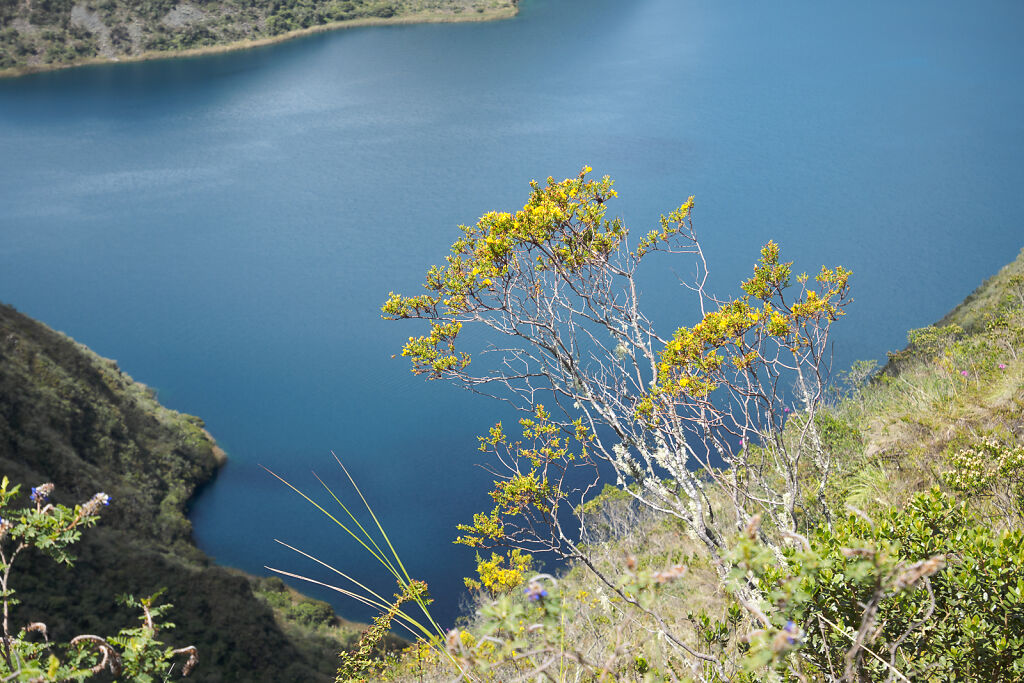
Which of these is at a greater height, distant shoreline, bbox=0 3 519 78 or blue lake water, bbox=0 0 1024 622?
distant shoreline, bbox=0 3 519 78

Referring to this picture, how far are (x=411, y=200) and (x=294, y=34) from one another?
38.4 metres

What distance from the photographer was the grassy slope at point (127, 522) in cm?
1025

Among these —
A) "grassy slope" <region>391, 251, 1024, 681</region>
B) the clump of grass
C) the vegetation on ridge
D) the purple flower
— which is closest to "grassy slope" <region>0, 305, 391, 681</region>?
the clump of grass

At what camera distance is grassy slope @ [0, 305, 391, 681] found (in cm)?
1025

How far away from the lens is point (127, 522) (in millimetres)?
14289

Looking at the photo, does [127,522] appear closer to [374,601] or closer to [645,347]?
[374,601]

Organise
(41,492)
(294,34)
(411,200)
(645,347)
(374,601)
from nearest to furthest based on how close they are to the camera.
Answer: (41,492) → (645,347) → (374,601) → (411,200) → (294,34)

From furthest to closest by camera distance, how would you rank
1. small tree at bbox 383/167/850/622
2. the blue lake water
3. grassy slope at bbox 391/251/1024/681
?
the blue lake water → grassy slope at bbox 391/251/1024/681 → small tree at bbox 383/167/850/622

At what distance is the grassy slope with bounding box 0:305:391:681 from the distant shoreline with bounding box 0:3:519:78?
42202 mm

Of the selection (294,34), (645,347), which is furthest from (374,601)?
(294,34)

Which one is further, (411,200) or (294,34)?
(294,34)

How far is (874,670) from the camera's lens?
2.55 metres

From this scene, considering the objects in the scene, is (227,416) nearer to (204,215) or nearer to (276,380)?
(276,380)

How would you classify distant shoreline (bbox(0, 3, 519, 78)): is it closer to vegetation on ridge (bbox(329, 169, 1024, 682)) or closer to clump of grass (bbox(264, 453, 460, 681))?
clump of grass (bbox(264, 453, 460, 681))
